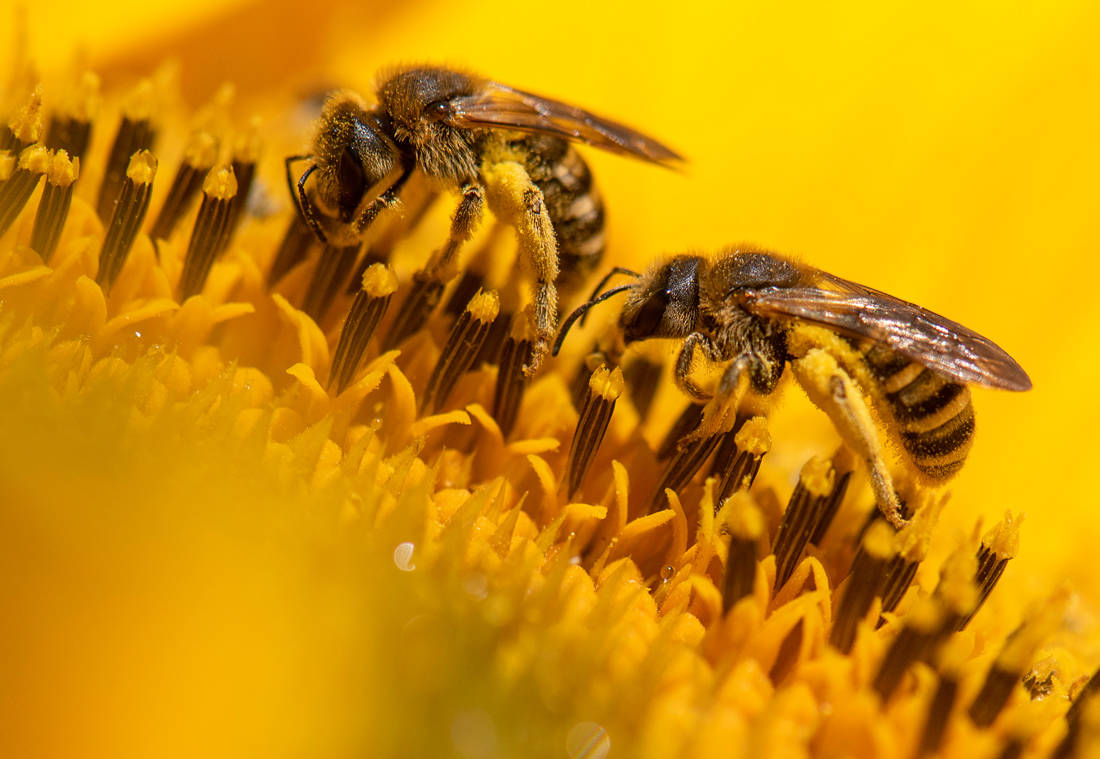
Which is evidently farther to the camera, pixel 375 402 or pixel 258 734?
pixel 375 402

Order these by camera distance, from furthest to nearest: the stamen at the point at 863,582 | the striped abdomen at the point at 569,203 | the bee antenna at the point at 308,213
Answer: the striped abdomen at the point at 569,203
the bee antenna at the point at 308,213
the stamen at the point at 863,582

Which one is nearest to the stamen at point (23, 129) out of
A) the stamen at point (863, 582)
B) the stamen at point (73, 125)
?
the stamen at point (73, 125)

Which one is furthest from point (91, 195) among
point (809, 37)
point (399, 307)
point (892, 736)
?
point (809, 37)

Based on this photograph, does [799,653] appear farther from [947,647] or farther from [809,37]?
[809,37]

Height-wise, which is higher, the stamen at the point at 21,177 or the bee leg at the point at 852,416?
the bee leg at the point at 852,416

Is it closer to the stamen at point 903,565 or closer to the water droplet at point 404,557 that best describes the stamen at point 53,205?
the water droplet at point 404,557

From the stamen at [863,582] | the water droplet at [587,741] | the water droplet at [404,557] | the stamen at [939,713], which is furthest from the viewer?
the stamen at [863,582]

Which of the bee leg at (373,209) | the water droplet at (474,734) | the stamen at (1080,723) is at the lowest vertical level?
the stamen at (1080,723)
